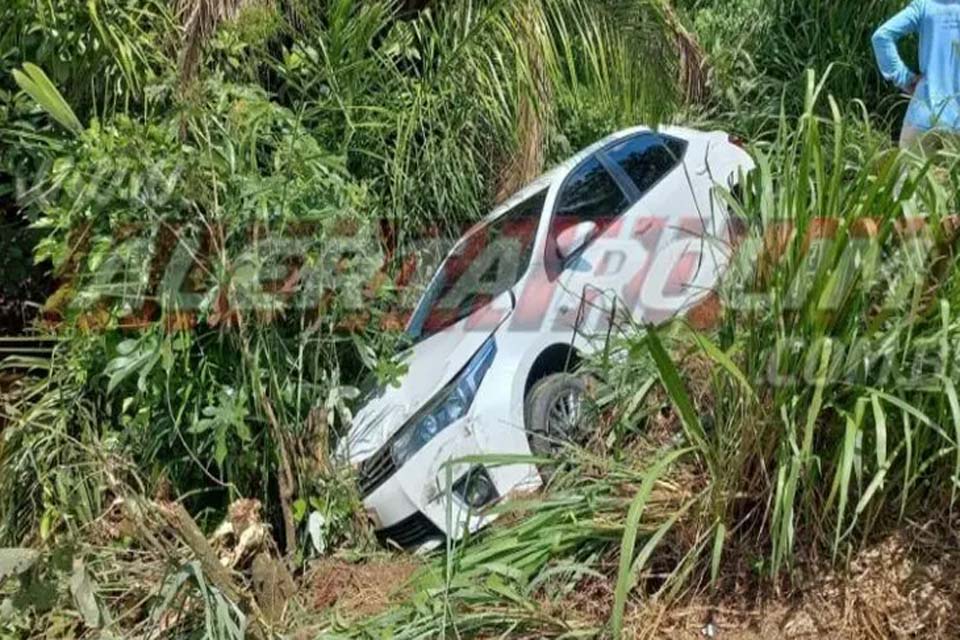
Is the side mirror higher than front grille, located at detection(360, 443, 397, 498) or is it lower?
higher

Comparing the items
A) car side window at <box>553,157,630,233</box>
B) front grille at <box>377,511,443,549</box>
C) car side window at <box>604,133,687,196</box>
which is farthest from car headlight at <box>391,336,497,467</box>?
car side window at <box>604,133,687,196</box>

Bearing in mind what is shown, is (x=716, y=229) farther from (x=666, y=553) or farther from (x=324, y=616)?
(x=324, y=616)

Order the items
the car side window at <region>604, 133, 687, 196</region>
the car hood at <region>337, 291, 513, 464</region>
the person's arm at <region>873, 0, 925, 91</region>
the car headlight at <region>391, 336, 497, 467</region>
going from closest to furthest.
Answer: the car headlight at <region>391, 336, 497, 467</region> < the car hood at <region>337, 291, 513, 464</region> < the car side window at <region>604, 133, 687, 196</region> < the person's arm at <region>873, 0, 925, 91</region>

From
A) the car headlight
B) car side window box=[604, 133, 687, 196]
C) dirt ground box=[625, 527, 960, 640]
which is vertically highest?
car side window box=[604, 133, 687, 196]

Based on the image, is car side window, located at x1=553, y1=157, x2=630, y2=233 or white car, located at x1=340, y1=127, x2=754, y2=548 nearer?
white car, located at x1=340, y1=127, x2=754, y2=548

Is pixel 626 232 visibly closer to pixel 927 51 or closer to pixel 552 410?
pixel 552 410

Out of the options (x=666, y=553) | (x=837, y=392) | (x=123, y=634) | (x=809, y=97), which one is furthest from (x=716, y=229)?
(x=123, y=634)

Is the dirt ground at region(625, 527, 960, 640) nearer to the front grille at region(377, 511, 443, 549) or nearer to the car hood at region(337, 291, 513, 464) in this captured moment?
the front grille at region(377, 511, 443, 549)

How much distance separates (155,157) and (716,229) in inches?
91.5

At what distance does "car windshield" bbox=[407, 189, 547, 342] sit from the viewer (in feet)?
18.1

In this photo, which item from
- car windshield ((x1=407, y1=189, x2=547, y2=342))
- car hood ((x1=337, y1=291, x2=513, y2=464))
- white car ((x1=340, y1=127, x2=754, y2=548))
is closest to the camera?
white car ((x1=340, y1=127, x2=754, y2=548))

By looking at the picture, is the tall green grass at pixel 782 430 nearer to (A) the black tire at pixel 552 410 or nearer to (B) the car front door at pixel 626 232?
(A) the black tire at pixel 552 410

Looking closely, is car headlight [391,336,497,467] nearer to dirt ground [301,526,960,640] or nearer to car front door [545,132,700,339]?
car front door [545,132,700,339]

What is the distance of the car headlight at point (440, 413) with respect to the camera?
4.86 m
